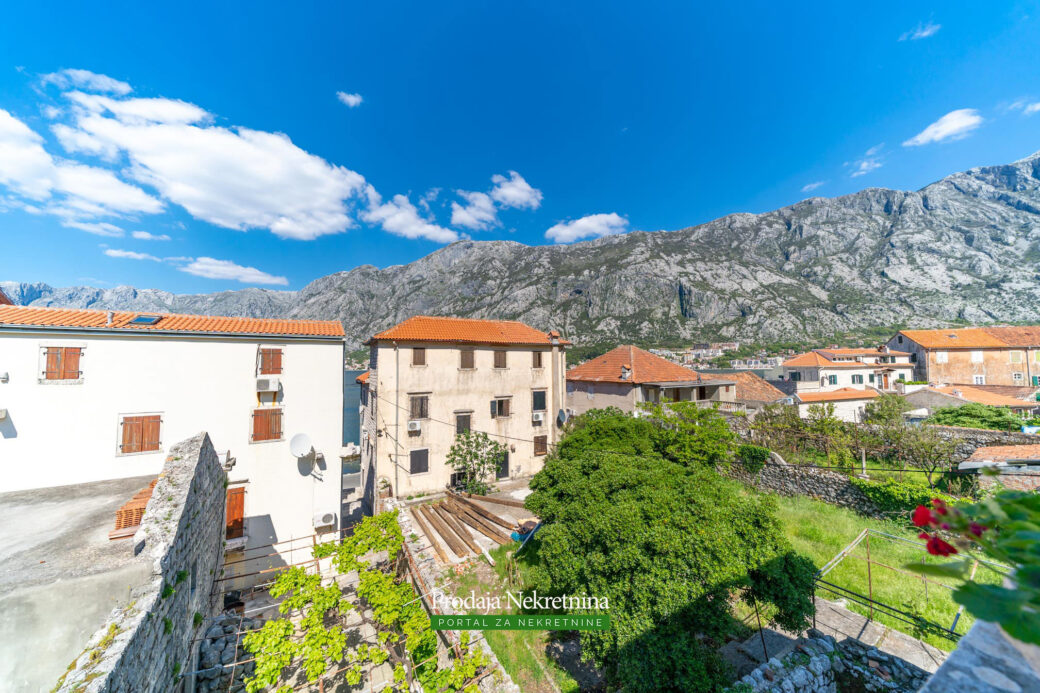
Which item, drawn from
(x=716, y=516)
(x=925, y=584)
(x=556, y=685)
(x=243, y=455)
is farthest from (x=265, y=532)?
(x=925, y=584)

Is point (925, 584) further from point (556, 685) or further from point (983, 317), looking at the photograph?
point (983, 317)

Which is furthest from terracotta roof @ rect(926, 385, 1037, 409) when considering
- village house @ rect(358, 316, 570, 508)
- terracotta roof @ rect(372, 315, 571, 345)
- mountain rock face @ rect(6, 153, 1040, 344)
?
mountain rock face @ rect(6, 153, 1040, 344)

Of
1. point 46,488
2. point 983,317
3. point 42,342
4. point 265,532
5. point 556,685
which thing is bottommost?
point 556,685

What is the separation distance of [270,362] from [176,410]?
295cm

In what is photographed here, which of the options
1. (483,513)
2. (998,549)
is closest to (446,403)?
(483,513)

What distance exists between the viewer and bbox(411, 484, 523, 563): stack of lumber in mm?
12977

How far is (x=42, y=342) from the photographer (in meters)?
10.7

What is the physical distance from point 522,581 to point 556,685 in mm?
3111

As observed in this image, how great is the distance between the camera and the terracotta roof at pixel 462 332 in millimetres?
18859

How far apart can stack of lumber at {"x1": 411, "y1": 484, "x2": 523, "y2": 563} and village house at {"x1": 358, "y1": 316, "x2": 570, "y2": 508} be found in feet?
7.34

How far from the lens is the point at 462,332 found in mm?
20688

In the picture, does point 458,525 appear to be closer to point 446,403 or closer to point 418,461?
point 418,461

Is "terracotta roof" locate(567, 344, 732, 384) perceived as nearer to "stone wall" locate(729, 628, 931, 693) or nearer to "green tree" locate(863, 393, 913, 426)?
"green tree" locate(863, 393, 913, 426)

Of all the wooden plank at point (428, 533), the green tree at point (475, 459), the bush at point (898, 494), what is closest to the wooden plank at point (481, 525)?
the wooden plank at point (428, 533)
